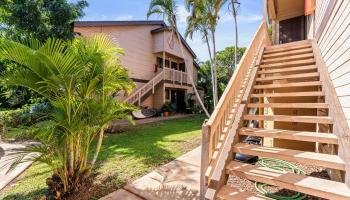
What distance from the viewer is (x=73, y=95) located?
9.89 feet

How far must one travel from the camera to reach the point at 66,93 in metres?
2.97

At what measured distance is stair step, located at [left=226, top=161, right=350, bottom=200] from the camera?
7.19 ft

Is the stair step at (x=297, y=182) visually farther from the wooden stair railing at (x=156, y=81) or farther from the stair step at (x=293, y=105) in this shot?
the wooden stair railing at (x=156, y=81)

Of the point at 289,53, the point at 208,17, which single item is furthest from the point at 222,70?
the point at 289,53

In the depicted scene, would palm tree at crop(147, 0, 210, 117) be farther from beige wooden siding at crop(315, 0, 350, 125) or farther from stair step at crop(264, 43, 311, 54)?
beige wooden siding at crop(315, 0, 350, 125)

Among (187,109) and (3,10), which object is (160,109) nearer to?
(187,109)

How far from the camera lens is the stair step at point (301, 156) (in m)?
2.48

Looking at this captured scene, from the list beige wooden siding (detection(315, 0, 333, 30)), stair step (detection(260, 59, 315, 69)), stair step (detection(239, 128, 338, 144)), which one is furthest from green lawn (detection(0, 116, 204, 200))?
beige wooden siding (detection(315, 0, 333, 30))

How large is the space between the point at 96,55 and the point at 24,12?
27.4 feet

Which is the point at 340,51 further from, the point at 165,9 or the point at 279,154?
the point at 165,9

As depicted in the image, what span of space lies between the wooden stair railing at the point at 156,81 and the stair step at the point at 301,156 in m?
8.82

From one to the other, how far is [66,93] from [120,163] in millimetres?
2251

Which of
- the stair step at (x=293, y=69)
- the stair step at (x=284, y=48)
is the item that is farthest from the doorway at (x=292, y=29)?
the stair step at (x=293, y=69)

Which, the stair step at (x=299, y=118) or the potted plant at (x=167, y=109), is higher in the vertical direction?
the stair step at (x=299, y=118)
